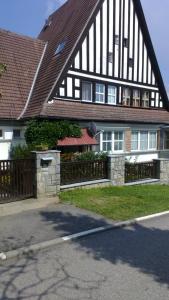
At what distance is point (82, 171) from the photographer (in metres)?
11.4

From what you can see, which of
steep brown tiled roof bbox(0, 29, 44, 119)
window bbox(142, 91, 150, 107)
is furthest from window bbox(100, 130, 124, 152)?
steep brown tiled roof bbox(0, 29, 44, 119)

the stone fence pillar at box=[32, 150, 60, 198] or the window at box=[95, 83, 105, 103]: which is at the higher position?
the window at box=[95, 83, 105, 103]

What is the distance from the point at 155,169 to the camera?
14117mm

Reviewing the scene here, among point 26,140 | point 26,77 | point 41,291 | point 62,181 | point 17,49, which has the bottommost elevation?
point 41,291

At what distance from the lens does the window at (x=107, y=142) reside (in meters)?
18.3

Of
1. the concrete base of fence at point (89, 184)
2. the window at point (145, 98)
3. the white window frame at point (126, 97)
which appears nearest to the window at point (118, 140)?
the white window frame at point (126, 97)

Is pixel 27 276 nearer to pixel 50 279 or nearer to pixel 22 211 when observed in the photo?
pixel 50 279

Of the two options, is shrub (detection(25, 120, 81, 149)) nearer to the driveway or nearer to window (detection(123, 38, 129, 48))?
the driveway

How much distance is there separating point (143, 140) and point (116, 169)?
918 centimetres

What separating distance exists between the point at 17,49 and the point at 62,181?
11.2 m

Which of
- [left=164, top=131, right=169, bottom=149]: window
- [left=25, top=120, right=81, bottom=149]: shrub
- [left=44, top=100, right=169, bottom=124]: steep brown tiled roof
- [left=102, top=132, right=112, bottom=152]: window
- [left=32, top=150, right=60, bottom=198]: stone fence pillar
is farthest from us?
[left=164, top=131, right=169, bottom=149]: window

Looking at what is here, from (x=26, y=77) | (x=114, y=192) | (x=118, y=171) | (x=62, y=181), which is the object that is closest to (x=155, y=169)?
(x=118, y=171)

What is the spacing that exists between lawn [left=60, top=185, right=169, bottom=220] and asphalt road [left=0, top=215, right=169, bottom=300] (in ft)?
6.21

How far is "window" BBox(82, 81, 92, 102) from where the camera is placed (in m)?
17.7
